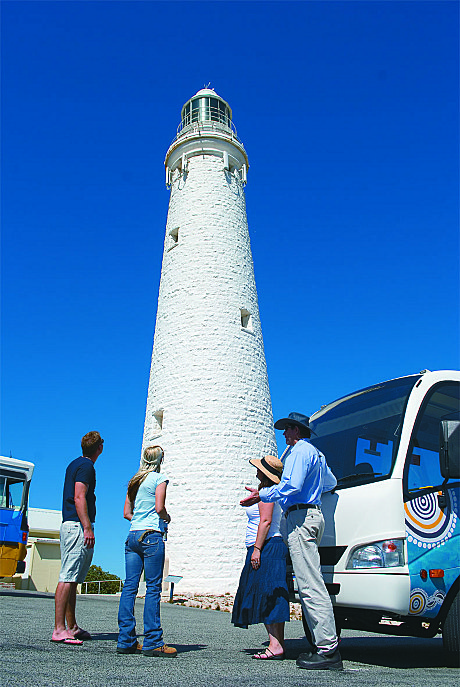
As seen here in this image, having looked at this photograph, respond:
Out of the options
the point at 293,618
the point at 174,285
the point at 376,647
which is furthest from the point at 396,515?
the point at 174,285

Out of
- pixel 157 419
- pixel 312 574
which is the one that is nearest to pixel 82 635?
pixel 312 574

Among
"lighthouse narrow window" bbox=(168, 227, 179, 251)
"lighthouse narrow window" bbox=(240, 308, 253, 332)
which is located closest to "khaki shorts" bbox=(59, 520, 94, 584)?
"lighthouse narrow window" bbox=(240, 308, 253, 332)

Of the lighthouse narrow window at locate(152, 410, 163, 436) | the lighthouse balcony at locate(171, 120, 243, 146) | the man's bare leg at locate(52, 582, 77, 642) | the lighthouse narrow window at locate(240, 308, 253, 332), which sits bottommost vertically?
the man's bare leg at locate(52, 582, 77, 642)

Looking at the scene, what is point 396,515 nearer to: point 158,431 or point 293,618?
point 293,618

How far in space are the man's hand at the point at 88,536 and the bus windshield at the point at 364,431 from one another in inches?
99.1

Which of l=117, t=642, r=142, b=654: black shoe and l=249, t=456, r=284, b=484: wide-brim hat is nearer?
l=117, t=642, r=142, b=654: black shoe

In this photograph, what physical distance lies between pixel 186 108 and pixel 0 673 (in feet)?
77.7

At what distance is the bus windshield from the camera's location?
18.6 ft

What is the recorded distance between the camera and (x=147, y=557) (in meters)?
5.25

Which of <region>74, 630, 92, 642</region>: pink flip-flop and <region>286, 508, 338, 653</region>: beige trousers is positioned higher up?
<region>286, 508, 338, 653</region>: beige trousers

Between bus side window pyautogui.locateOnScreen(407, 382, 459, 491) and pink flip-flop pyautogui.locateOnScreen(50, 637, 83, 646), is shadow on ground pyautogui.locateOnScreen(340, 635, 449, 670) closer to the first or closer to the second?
bus side window pyautogui.locateOnScreen(407, 382, 459, 491)

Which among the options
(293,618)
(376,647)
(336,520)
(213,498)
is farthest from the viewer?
(213,498)

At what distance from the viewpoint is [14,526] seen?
13578 millimetres

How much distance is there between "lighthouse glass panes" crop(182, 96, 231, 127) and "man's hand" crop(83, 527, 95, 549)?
66.9 ft
